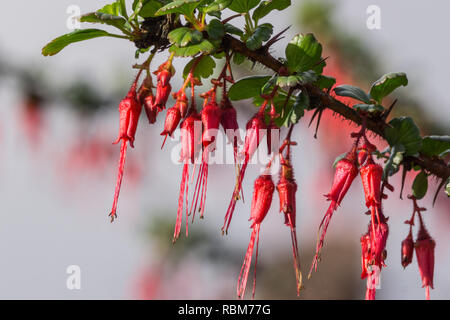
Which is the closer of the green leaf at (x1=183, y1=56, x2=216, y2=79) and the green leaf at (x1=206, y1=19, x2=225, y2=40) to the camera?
the green leaf at (x1=206, y1=19, x2=225, y2=40)

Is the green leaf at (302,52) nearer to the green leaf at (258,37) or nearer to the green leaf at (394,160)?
the green leaf at (258,37)

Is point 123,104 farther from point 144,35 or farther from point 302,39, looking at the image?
point 302,39

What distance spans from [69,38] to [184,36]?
0.12 metres

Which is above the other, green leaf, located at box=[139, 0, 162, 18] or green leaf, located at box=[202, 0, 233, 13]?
green leaf, located at box=[139, 0, 162, 18]

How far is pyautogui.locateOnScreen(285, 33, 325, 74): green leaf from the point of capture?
53cm

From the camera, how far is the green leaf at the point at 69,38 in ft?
1.77

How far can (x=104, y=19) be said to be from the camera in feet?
1.65

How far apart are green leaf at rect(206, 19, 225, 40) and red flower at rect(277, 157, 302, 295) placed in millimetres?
139

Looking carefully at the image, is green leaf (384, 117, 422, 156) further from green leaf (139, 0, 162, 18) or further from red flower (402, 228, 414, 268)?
green leaf (139, 0, 162, 18)

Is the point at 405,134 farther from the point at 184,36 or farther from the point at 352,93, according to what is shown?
the point at 184,36

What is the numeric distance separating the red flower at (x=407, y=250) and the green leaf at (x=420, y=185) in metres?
0.05

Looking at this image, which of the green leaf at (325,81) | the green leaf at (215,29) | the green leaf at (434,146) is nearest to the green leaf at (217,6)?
the green leaf at (215,29)

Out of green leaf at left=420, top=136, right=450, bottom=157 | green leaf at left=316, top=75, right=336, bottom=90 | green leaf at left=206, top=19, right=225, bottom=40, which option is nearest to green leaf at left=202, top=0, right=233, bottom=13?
green leaf at left=206, top=19, right=225, bottom=40

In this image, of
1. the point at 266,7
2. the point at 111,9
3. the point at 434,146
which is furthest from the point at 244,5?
the point at 434,146
